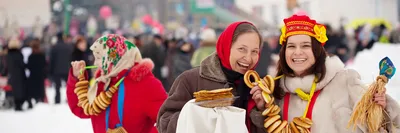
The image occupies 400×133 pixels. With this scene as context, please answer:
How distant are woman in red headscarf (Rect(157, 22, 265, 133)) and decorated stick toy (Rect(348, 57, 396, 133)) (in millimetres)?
479

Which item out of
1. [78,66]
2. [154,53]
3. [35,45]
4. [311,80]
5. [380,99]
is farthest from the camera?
[35,45]

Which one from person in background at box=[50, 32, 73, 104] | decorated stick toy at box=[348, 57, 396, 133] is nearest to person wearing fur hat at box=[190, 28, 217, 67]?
person in background at box=[50, 32, 73, 104]

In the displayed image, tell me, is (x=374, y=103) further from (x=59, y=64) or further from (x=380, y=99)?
(x=59, y=64)

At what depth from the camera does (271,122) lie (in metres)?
3.55

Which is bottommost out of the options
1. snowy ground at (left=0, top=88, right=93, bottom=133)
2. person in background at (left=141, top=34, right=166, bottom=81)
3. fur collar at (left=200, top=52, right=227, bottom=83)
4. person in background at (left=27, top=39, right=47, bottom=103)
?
snowy ground at (left=0, top=88, right=93, bottom=133)

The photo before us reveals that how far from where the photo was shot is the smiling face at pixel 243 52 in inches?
146

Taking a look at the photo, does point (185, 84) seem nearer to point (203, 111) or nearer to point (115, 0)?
point (203, 111)

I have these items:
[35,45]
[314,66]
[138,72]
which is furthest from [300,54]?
[35,45]

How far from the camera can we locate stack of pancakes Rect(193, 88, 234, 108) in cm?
329

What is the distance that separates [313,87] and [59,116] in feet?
31.8

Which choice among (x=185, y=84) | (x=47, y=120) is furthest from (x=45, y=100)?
(x=185, y=84)

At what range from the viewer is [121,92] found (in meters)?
4.95

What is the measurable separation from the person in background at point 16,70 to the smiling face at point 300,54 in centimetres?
1116

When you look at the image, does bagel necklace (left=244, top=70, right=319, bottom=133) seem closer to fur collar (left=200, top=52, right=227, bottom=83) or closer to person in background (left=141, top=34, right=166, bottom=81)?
fur collar (left=200, top=52, right=227, bottom=83)
